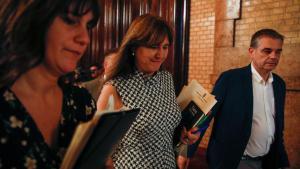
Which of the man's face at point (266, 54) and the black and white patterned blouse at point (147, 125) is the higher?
the man's face at point (266, 54)

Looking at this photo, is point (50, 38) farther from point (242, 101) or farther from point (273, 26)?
point (273, 26)

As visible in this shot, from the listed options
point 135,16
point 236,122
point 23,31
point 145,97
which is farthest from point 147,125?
point 135,16

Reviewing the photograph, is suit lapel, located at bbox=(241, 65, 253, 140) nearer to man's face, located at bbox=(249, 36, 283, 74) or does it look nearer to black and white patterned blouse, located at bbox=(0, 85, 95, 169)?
man's face, located at bbox=(249, 36, 283, 74)

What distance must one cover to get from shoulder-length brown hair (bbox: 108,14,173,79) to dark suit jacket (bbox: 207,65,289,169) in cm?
125

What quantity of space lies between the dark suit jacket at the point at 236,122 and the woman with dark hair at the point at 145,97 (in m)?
1.06

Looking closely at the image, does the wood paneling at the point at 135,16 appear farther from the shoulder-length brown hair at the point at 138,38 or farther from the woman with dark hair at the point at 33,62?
the woman with dark hair at the point at 33,62

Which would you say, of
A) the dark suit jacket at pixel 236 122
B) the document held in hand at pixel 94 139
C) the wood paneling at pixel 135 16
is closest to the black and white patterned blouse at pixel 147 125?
the document held in hand at pixel 94 139

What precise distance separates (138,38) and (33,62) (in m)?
1.01

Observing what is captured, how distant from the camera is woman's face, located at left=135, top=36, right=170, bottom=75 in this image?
198 centimetres

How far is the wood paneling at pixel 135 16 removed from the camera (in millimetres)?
6636

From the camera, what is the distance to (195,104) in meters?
2.05

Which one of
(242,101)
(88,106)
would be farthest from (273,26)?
(88,106)

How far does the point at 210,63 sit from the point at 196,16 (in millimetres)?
1003

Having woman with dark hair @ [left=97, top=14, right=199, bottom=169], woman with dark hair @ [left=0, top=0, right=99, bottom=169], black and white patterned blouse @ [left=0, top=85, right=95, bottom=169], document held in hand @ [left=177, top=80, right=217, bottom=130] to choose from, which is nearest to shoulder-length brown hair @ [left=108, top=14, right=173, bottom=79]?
woman with dark hair @ [left=97, top=14, right=199, bottom=169]
